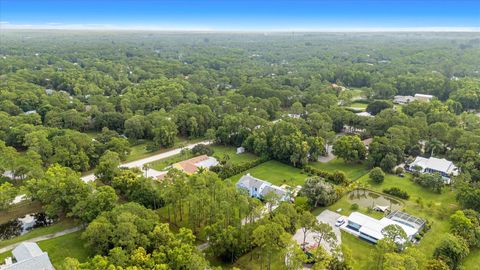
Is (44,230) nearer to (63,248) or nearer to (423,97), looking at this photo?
(63,248)

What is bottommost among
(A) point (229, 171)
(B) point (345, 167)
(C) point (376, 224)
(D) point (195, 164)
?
(B) point (345, 167)

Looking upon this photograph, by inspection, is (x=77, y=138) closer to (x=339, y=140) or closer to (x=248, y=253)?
(x=248, y=253)

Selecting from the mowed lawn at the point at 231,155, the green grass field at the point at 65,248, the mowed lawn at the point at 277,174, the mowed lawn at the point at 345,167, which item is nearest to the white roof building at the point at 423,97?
the mowed lawn at the point at 345,167

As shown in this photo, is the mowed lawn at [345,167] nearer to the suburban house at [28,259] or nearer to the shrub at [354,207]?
the shrub at [354,207]

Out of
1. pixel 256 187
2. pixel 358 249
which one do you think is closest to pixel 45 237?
pixel 256 187

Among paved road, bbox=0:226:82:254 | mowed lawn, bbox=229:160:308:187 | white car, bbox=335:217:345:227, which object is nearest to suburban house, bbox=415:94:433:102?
mowed lawn, bbox=229:160:308:187

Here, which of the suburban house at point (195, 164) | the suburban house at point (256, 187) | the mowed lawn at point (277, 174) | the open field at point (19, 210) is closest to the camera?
the open field at point (19, 210)

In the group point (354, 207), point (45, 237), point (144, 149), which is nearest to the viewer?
point (45, 237)
